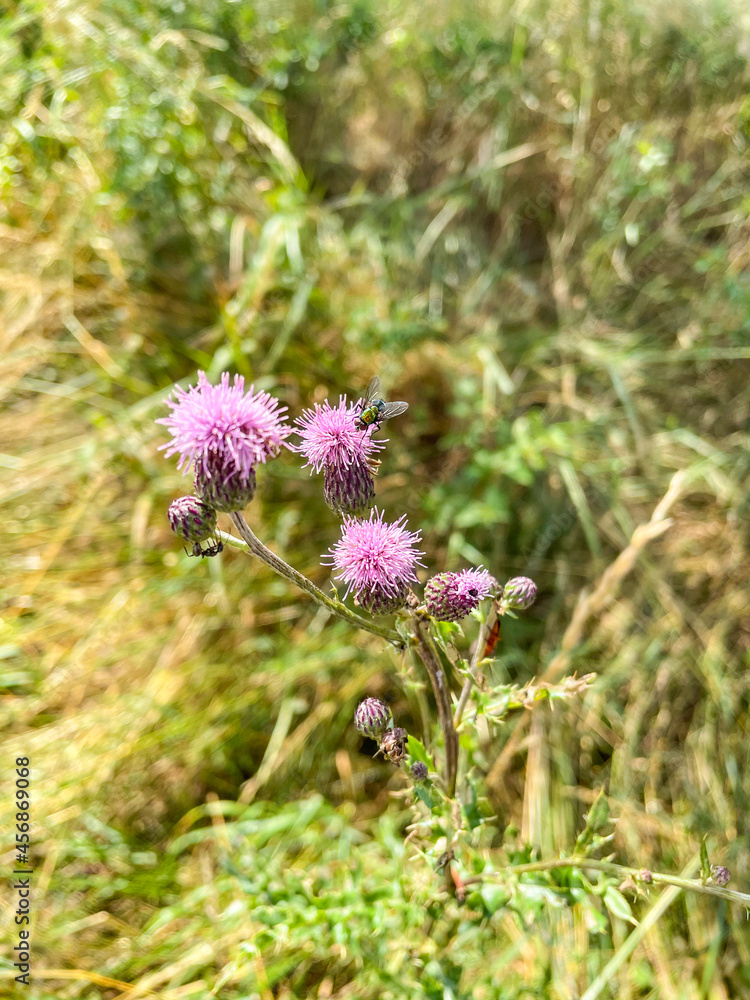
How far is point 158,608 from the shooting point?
2.78 m

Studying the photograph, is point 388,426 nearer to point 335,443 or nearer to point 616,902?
point 335,443

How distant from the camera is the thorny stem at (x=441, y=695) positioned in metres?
1.20

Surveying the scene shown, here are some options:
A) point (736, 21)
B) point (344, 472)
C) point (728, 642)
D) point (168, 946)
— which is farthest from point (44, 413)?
point (736, 21)

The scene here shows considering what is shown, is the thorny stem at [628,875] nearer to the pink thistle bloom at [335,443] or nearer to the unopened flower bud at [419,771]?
the unopened flower bud at [419,771]

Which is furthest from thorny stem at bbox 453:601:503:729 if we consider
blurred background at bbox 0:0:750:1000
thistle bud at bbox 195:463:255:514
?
blurred background at bbox 0:0:750:1000

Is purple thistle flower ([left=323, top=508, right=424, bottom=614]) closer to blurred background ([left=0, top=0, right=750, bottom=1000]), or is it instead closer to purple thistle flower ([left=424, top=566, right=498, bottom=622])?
purple thistle flower ([left=424, top=566, right=498, bottom=622])

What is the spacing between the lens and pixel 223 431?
1.09m

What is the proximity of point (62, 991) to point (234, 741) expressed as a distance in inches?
34.3

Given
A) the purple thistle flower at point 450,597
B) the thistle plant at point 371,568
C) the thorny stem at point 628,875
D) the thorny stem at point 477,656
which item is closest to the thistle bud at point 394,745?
the thistle plant at point 371,568

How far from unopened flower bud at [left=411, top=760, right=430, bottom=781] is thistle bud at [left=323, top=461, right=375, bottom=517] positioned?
0.47m

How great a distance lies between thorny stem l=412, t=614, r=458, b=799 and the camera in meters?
1.20

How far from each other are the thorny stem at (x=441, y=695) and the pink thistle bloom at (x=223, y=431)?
0.39 meters

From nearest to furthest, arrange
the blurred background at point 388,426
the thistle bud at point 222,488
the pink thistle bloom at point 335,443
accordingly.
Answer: the thistle bud at point 222,488, the pink thistle bloom at point 335,443, the blurred background at point 388,426

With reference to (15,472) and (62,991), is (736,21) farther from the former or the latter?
(62,991)
